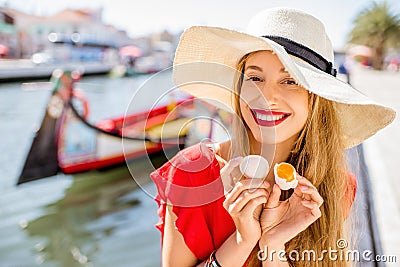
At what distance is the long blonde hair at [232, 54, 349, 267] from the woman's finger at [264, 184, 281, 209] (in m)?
0.16

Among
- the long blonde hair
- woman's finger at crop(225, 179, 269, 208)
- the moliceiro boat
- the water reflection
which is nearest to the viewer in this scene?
woman's finger at crop(225, 179, 269, 208)

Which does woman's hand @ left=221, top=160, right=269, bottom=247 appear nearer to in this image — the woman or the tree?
the woman

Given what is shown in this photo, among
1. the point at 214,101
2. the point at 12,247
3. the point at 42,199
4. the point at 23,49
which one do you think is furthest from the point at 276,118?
the point at 23,49

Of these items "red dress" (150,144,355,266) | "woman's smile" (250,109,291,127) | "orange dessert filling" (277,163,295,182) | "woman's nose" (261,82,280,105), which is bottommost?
"red dress" (150,144,355,266)

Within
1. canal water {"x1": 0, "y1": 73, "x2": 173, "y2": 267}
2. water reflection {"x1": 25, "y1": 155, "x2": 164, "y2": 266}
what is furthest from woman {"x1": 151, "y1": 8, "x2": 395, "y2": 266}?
water reflection {"x1": 25, "y1": 155, "x2": 164, "y2": 266}

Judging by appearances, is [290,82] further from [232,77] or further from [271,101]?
[232,77]

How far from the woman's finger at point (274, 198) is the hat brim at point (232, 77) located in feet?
0.82

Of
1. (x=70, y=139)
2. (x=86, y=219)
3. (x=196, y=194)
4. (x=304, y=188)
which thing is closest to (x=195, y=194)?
(x=196, y=194)

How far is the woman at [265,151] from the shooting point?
1193mm

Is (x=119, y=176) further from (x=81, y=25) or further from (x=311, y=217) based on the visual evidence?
(x=81, y=25)

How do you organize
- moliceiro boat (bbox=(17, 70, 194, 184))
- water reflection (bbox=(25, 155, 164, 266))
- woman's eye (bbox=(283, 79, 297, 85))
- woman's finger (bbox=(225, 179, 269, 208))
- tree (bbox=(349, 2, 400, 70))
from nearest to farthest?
woman's finger (bbox=(225, 179, 269, 208)) < woman's eye (bbox=(283, 79, 297, 85)) < water reflection (bbox=(25, 155, 164, 266)) < moliceiro boat (bbox=(17, 70, 194, 184)) < tree (bbox=(349, 2, 400, 70))

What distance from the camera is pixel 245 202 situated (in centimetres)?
112

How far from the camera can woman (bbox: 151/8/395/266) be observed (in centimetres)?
119

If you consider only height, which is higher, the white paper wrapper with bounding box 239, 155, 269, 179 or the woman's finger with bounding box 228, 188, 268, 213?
the white paper wrapper with bounding box 239, 155, 269, 179
